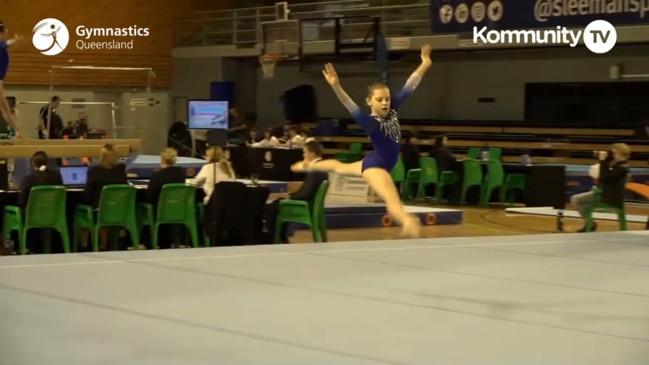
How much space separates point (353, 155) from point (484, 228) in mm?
5858

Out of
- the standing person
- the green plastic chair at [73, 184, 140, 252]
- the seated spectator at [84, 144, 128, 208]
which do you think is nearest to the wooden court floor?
the green plastic chair at [73, 184, 140, 252]

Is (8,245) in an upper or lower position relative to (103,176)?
lower

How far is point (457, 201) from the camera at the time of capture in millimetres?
15680

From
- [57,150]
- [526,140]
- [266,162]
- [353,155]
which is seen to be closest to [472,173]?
[353,155]

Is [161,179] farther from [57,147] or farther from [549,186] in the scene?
[549,186]

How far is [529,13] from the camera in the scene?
11906 millimetres

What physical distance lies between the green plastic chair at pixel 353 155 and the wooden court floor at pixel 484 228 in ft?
13.5

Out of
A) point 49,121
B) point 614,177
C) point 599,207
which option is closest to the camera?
point 614,177

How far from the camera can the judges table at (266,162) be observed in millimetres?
17406

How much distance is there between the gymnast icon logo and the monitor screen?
368 cm

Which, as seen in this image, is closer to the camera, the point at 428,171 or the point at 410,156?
the point at 428,171

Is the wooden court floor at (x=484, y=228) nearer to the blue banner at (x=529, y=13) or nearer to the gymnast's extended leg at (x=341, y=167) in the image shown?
the blue banner at (x=529, y=13)

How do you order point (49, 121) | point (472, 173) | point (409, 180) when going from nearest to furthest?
point (49, 121) → point (472, 173) → point (409, 180)

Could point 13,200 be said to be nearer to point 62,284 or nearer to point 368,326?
point 62,284
